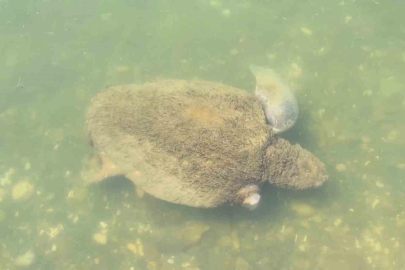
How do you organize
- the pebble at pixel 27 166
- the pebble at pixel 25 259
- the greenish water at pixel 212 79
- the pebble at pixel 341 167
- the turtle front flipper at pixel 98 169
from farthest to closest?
the pebble at pixel 27 166 → the pebble at pixel 341 167 → the pebble at pixel 25 259 → the turtle front flipper at pixel 98 169 → the greenish water at pixel 212 79

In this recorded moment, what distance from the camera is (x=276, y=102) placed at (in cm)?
702

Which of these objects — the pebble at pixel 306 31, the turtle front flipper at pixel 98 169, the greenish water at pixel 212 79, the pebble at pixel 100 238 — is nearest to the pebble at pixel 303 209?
the greenish water at pixel 212 79

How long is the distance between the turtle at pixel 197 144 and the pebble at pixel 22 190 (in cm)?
251

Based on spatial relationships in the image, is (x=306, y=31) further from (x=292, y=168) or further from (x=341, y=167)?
(x=292, y=168)

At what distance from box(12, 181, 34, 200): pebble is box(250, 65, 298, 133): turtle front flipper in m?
5.96

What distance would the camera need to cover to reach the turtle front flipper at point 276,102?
695 centimetres

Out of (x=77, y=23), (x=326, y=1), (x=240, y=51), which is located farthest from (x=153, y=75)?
(x=326, y=1)

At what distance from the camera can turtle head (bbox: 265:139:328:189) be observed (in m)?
6.29

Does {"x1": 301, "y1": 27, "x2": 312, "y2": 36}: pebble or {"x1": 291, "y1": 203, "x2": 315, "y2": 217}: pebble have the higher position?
{"x1": 301, "y1": 27, "x2": 312, "y2": 36}: pebble

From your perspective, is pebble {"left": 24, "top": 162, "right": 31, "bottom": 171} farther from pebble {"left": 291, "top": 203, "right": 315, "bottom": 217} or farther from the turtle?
pebble {"left": 291, "top": 203, "right": 315, "bottom": 217}

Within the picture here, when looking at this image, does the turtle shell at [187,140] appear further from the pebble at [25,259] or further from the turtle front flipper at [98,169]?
the pebble at [25,259]

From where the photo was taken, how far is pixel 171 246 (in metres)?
7.07

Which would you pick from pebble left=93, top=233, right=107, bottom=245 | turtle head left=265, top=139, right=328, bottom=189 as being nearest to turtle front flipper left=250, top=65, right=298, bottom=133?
turtle head left=265, top=139, right=328, bottom=189

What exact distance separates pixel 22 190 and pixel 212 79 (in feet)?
18.1
